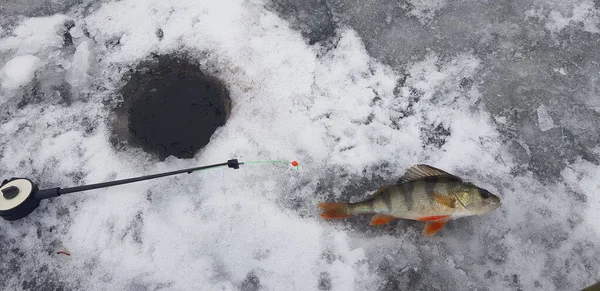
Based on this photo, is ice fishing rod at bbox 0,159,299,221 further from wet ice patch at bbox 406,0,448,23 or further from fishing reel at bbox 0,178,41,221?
wet ice patch at bbox 406,0,448,23

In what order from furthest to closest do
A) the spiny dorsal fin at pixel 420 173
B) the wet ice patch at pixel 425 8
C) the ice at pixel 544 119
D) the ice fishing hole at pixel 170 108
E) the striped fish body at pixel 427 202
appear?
1. the wet ice patch at pixel 425 8
2. the ice fishing hole at pixel 170 108
3. the ice at pixel 544 119
4. the spiny dorsal fin at pixel 420 173
5. the striped fish body at pixel 427 202

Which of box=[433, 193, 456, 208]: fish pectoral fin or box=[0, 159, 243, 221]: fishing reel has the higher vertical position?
box=[433, 193, 456, 208]: fish pectoral fin

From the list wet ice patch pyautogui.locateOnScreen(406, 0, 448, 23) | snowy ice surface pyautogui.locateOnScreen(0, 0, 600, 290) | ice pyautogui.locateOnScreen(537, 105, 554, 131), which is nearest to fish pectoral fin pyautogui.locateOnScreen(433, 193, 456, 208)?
snowy ice surface pyautogui.locateOnScreen(0, 0, 600, 290)

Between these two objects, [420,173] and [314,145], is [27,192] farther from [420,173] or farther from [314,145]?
[420,173]

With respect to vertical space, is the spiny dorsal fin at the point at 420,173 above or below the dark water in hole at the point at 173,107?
above

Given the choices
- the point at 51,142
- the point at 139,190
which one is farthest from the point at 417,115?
the point at 51,142

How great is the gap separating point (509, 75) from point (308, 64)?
1.54 m

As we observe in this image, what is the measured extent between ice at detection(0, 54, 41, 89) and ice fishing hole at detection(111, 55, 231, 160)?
76 centimetres

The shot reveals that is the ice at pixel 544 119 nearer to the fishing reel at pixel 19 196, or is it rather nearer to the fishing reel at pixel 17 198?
the fishing reel at pixel 19 196

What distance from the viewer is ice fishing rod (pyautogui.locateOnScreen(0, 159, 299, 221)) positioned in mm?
2885

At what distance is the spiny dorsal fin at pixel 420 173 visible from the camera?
283cm

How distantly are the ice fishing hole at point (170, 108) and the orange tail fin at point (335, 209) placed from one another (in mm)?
1107

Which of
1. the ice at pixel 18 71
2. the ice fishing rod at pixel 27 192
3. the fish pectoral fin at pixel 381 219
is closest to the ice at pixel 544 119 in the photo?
the fish pectoral fin at pixel 381 219

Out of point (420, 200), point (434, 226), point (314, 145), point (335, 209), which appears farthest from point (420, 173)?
point (314, 145)
